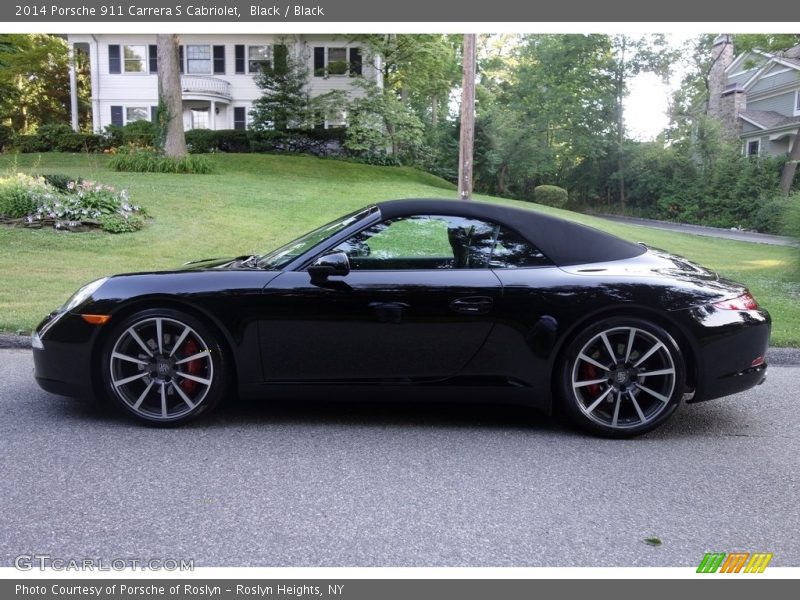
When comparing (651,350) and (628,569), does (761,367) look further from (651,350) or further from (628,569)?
(628,569)

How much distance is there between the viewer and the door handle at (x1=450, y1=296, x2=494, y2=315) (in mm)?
4102

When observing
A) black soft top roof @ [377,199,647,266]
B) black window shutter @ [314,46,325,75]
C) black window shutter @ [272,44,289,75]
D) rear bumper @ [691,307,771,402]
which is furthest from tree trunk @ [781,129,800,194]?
black soft top roof @ [377,199,647,266]

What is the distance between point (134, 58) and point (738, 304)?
35.8 metres

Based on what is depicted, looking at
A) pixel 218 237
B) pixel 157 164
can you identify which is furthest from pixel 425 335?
pixel 157 164

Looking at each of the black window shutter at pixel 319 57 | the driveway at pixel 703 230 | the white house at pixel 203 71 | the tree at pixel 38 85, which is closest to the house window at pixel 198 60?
the white house at pixel 203 71

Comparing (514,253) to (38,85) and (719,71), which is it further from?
(38,85)

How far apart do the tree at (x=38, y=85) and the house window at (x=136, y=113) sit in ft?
22.2

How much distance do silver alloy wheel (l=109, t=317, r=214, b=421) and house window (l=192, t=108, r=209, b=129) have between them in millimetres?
33487

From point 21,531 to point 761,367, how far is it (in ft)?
13.2

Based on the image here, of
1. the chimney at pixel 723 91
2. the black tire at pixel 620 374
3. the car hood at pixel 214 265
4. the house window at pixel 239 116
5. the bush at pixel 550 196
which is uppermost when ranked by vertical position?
the chimney at pixel 723 91

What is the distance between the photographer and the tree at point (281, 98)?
98.6ft

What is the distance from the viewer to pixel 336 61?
33.5 metres

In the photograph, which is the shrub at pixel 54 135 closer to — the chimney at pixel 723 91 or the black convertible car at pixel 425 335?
the black convertible car at pixel 425 335

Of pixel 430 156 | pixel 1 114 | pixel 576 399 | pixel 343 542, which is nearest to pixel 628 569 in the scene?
pixel 343 542
